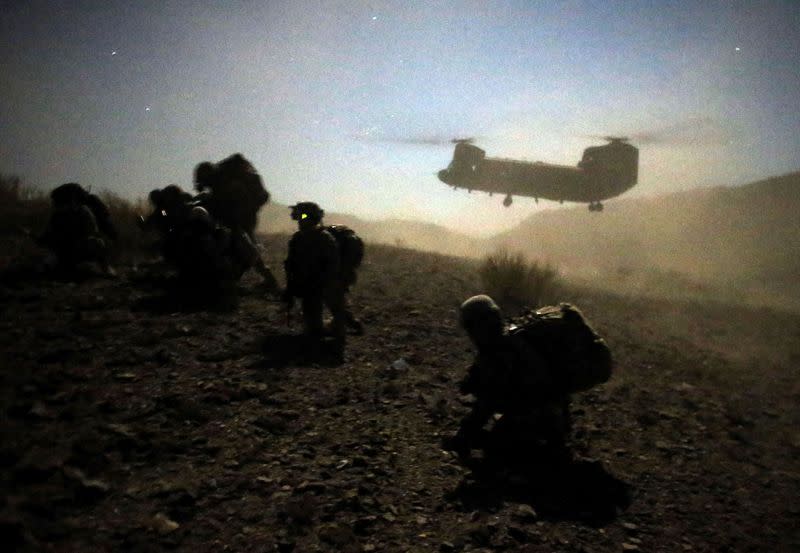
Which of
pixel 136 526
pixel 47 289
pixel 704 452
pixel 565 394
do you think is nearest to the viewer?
pixel 136 526

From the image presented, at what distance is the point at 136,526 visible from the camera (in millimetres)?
2561

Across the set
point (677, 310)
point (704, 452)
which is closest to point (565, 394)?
point (704, 452)

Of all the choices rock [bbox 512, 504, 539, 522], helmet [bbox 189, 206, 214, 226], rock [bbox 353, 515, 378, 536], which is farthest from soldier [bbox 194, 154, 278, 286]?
rock [bbox 512, 504, 539, 522]

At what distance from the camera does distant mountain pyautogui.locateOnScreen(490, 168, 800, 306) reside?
103ft

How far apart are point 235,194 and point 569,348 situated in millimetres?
6191

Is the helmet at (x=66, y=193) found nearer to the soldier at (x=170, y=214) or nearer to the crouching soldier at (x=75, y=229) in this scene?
the crouching soldier at (x=75, y=229)

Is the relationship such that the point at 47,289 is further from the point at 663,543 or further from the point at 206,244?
the point at 663,543

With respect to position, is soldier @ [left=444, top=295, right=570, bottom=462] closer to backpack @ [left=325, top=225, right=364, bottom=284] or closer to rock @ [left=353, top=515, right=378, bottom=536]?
rock @ [left=353, top=515, right=378, bottom=536]

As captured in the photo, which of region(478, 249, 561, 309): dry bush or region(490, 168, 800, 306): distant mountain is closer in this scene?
region(478, 249, 561, 309): dry bush

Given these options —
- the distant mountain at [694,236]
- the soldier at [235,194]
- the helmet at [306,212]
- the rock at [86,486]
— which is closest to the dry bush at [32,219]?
the soldier at [235,194]

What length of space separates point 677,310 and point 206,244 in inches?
503

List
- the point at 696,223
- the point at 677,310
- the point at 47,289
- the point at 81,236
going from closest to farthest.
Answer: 1. the point at 47,289
2. the point at 81,236
3. the point at 677,310
4. the point at 696,223

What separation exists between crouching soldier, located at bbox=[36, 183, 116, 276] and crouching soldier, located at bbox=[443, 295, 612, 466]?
19.4ft

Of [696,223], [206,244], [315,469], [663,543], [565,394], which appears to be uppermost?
[696,223]
